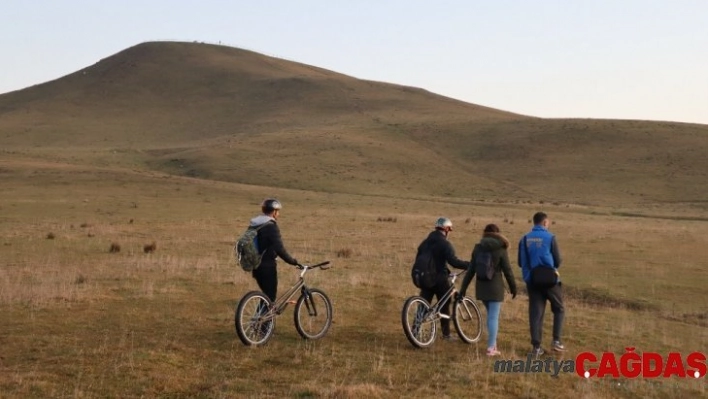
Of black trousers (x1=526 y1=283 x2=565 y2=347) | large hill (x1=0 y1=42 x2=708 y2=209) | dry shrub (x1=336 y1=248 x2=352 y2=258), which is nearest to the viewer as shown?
black trousers (x1=526 y1=283 x2=565 y2=347)

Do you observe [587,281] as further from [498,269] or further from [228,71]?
[228,71]

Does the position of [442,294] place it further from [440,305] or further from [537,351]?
[537,351]

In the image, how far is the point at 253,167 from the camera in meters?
77.8

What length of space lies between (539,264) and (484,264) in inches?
32.7

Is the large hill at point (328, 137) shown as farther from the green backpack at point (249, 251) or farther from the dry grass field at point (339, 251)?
the green backpack at point (249, 251)

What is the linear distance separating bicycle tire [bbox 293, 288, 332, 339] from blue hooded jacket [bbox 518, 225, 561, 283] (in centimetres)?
318

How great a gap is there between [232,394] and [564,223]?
114 ft

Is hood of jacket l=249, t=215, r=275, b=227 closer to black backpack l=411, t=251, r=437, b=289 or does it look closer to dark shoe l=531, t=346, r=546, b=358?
black backpack l=411, t=251, r=437, b=289

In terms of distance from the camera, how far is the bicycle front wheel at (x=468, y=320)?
11695 millimetres

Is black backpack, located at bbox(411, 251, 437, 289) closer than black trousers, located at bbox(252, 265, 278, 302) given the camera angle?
No

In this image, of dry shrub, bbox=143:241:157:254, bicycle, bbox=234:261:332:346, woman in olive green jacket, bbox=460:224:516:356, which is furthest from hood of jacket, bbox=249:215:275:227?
dry shrub, bbox=143:241:157:254

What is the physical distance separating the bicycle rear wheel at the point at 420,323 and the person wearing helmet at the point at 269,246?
74.4 inches

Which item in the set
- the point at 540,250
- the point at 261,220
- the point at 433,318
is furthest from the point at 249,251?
the point at 540,250

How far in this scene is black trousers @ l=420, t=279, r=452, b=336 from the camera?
11.5 m
